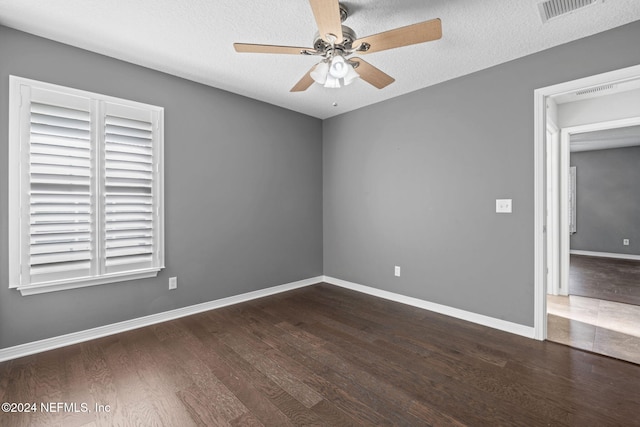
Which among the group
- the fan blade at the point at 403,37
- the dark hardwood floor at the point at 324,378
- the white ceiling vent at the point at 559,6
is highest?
the white ceiling vent at the point at 559,6

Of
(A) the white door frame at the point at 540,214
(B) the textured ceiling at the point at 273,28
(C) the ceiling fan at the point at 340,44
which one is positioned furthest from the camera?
(A) the white door frame at the point at 540,214

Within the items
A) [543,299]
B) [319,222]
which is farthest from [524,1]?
[319,222]

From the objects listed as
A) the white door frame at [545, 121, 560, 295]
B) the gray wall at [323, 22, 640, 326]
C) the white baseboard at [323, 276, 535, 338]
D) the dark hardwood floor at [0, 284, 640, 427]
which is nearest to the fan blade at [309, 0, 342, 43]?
the gray wall at [323, 22, 640, 326]

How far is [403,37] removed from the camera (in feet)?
5.93

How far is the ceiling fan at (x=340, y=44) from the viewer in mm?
1664

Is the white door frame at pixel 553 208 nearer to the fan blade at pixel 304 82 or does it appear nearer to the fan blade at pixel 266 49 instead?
the fan blade at pixel 304 82

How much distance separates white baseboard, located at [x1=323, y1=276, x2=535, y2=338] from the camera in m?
2.73

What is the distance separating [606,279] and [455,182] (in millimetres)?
3611

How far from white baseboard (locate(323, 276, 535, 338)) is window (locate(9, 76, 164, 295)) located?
100 inches

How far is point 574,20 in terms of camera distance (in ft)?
7.08

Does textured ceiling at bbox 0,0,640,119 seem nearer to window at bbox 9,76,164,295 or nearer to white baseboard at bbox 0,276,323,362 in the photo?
window at bbox 9,76,164,295

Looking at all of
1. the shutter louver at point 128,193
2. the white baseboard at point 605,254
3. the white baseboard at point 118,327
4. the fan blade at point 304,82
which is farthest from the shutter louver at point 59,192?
the white baseboard at point 605,254

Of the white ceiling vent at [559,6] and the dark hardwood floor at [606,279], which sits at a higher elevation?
the white ceiling vent at [559,6]

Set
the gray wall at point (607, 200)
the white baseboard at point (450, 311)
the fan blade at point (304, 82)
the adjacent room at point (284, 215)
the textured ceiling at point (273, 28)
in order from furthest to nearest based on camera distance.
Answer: the gray wall at point (607, 200)
the white baseboard at point (450, 311)
the fan blade at point (304, 82)
the textured ceiling at point (273, 28)
the adjacent room at point (284, 215)
